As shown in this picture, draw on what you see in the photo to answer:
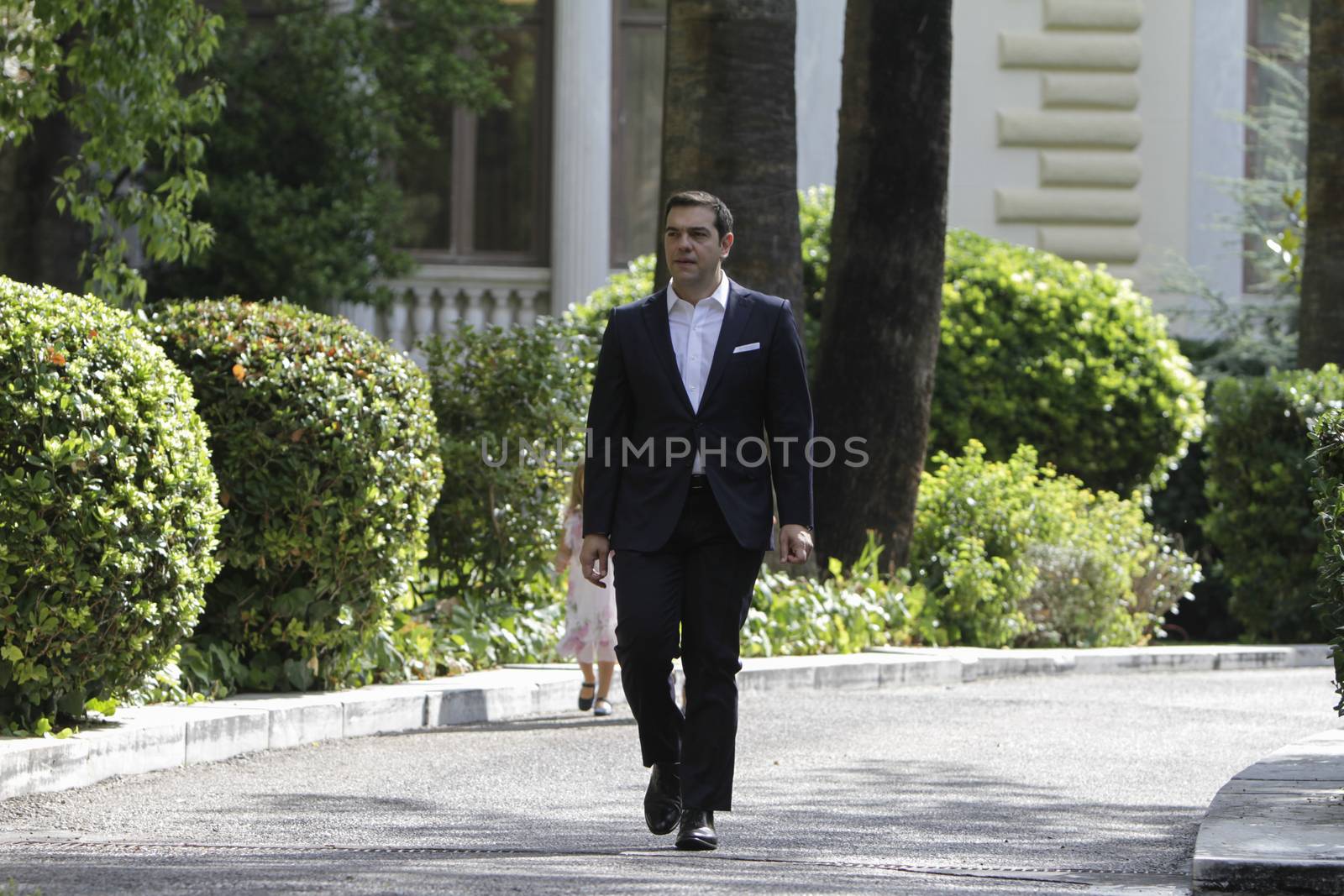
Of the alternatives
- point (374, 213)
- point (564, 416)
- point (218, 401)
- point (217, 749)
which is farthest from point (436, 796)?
point (374, 213)

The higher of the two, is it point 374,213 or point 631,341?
point 374,213

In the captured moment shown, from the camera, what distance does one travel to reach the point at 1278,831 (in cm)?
605

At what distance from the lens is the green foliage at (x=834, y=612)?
Result: 12.7m

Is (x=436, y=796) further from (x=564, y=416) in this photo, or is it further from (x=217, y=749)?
(x=564, y=416)

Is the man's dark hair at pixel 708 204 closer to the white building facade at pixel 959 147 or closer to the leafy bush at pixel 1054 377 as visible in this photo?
the leafy bush at pixel 1054 377

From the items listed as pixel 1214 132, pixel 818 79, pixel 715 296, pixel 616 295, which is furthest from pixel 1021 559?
pixel 715 296

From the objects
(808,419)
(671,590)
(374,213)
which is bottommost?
(671,590)

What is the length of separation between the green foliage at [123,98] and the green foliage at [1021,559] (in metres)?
5.52

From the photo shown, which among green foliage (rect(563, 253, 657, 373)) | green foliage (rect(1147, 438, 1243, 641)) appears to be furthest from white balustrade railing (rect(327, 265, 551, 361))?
green foliage (rect(1147, 438, 1243, 641))

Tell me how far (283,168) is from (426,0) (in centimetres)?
188

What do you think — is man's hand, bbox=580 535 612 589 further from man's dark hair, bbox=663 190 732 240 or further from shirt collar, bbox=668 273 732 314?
man's dark hair, bbox=663 190 732 240

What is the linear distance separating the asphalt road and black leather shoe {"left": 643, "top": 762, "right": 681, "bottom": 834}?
0.08m

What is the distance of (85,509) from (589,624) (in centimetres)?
325

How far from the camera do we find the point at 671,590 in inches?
255
